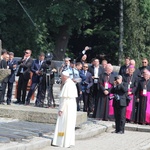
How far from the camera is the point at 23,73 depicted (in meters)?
19.0

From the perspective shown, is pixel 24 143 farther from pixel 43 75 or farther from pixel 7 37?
pixel 7 37

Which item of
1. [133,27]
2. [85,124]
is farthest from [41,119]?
[133,27]

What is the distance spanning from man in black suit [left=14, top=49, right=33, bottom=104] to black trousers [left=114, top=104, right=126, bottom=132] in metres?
4.26

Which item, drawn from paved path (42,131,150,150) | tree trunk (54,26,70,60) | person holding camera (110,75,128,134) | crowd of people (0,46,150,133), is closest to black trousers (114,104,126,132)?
person holding camera (110,75,128,134)

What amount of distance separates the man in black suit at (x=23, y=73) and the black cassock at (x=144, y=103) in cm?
385

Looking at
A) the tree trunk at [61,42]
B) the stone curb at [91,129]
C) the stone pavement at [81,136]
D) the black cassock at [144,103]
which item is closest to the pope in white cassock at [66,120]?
the stone pavement at [81,136]

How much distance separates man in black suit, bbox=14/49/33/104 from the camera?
18938mm

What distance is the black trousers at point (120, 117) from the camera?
1568 cm

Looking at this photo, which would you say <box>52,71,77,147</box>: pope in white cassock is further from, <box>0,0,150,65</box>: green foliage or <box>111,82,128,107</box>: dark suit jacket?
<box>0,0,150,65</box>: green foliage

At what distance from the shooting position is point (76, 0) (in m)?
38.2

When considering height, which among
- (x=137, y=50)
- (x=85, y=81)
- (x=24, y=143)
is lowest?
(x=24, y=143)

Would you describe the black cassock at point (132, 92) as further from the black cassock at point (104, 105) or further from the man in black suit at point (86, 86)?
the man in black suit at point (86, 86)

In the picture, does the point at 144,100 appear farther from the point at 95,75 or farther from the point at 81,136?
the point at 81,136

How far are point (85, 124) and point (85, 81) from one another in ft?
9.60
